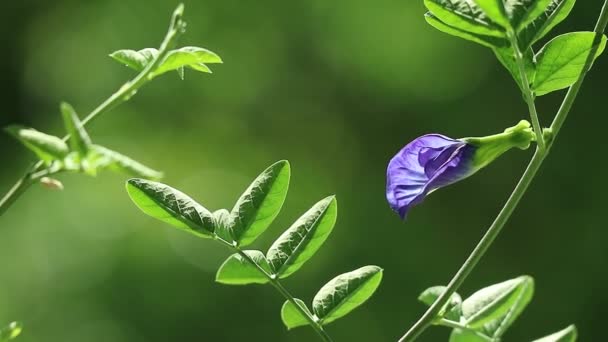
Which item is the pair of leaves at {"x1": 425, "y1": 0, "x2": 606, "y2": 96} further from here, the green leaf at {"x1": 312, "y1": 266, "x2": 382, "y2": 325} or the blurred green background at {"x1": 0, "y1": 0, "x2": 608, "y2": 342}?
the blurred green background at {"x1": 0, "y1": 0, "x2": 608, "y2": 342}

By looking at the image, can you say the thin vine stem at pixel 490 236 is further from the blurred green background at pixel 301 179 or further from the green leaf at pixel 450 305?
the blurred green background at pixel 301 179

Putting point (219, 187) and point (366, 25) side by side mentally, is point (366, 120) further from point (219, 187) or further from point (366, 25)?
point (219, 187)

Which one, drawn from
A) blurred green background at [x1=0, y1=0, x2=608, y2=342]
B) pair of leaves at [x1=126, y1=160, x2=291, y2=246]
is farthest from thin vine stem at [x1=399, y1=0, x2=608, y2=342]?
blurred green background at [x1=0, y1=0, x2=608, y2=342]

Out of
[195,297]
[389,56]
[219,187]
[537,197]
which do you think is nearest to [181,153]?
[219,187]

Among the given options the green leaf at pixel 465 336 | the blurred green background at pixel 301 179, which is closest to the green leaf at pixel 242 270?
the green leaf at pixel 465 336

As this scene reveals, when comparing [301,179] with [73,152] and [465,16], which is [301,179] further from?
[73,152]

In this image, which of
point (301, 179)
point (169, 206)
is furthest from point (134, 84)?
point (301, 179)
